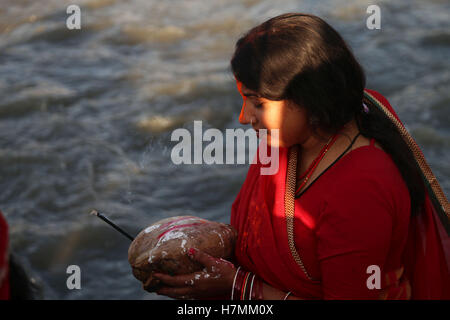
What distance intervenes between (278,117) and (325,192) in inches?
11.3

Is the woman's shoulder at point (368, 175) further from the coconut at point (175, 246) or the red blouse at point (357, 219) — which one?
the coconut at point (175, 246)

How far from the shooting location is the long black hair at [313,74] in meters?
1.77

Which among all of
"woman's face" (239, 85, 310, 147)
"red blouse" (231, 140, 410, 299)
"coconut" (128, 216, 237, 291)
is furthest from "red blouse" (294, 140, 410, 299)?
"coconut" (128, 216, 237, 291)

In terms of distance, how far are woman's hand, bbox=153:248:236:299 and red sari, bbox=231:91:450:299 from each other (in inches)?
5.0

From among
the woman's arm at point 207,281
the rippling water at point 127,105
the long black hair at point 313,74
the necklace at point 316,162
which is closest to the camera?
the long black hair at point 313,74

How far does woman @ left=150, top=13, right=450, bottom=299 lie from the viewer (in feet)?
5.85

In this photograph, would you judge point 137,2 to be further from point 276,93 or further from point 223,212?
point 276,93

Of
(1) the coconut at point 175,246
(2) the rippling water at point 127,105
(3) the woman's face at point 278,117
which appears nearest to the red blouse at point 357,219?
(3) the woman's face at point 278,117

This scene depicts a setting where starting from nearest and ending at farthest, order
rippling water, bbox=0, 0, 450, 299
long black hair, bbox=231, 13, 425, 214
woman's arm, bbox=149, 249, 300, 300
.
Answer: long black hair, bbox=231, 13, 425, 214, woman's arm, bbox=149, 249, 300, 300, rippling water, bbox=0, 0, 450, 299

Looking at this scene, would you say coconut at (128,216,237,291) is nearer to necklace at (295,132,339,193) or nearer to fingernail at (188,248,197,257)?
fingernail at (188,248,197,257)

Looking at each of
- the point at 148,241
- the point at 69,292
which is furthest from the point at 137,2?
the point at 148,241

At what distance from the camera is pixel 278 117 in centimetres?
187

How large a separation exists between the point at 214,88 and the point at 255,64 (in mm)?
3515

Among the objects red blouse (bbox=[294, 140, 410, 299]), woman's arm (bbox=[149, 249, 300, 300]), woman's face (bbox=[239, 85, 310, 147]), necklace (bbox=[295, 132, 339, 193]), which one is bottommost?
woman's arm (bbox=[149, 249, 300, 300])
